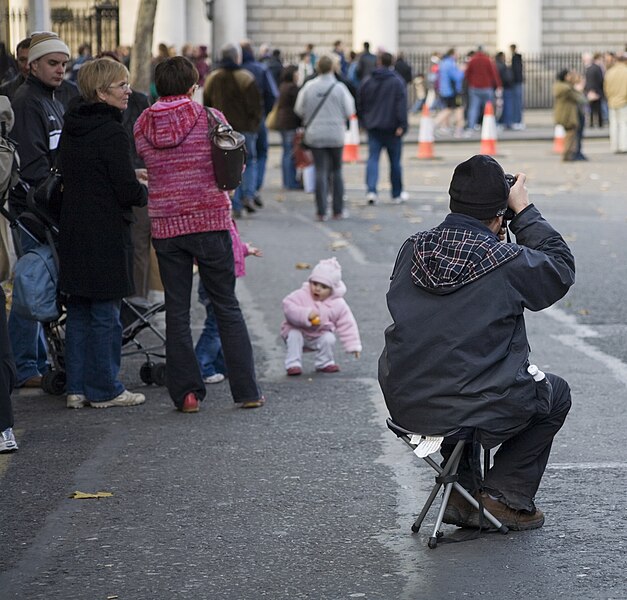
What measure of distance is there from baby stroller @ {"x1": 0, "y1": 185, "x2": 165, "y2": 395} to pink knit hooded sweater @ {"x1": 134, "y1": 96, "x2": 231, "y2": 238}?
63 cm

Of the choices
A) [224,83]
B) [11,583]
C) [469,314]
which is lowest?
[11,583]

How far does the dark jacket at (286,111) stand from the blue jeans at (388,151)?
1.65 meters

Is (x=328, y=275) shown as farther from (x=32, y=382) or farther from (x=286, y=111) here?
(x=286, y=111)

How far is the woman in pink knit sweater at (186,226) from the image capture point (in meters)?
7.34

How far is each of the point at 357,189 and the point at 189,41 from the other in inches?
928

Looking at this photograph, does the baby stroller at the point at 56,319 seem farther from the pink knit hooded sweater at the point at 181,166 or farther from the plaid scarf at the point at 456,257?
the plaid scarf at the point at 456,257

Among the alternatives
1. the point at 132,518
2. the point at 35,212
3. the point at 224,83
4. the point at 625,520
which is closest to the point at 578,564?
the point at 625,520

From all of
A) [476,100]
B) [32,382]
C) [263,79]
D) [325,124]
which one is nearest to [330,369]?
[32,382]

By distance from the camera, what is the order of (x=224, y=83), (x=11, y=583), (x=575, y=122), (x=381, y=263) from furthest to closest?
(x=575, y=122) < (x=224, y=83) < (x=381, y=263) < (x=11, y=583)

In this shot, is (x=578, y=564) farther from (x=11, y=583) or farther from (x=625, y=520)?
(x=11, y=583)

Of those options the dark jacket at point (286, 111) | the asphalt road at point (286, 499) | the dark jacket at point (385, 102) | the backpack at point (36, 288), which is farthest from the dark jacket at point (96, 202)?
the dark jacket at point (286, 111)

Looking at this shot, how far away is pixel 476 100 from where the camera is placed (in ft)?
109

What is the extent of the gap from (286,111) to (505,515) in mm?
14597

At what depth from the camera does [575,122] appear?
25.0 metres
